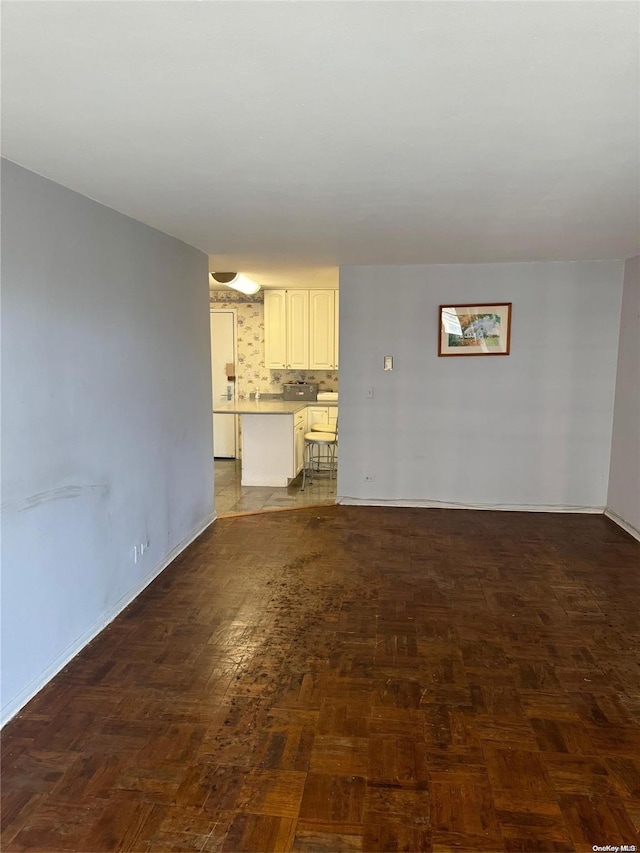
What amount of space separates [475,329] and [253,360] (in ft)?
11.6

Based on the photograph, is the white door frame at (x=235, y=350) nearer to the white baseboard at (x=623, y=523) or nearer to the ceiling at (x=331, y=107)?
the ceiling at (x=331, y=107)

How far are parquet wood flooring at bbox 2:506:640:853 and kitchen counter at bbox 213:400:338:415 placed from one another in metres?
2.50

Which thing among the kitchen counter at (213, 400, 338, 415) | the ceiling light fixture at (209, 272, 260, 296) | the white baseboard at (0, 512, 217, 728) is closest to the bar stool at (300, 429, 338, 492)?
the kitchen counter at (213, 400, 338, 415)

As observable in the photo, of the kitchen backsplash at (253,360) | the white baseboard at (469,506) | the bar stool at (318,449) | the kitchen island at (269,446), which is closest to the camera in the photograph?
the white baseboard at (469,506)

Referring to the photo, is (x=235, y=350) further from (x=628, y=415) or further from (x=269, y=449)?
(x=628, y=415)

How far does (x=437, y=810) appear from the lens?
187cm

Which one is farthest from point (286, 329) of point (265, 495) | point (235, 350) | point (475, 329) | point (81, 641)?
point (81, 641)

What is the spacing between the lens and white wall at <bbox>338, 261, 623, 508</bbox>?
4.96 m

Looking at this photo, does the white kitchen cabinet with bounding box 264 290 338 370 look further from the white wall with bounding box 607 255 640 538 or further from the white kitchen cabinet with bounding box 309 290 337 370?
the white wall with bounding box 607 255 640 538

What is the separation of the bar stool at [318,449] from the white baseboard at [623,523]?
2.90 meters

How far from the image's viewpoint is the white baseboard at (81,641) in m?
2.35

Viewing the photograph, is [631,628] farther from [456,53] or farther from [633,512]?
[456,53]

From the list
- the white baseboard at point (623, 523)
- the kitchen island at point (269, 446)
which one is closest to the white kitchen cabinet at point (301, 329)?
the kitchen island at point (269, 446)

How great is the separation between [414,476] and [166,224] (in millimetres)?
3211
